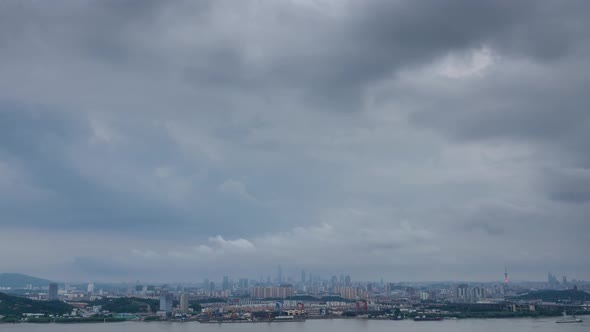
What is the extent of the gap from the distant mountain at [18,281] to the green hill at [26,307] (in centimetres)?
6226

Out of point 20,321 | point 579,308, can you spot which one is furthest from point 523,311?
point 20,321

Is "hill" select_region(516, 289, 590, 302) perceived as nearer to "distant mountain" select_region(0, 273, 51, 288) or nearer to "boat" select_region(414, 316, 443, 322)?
"boat" select_region(414, 316, 443, 322)

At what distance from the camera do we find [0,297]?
32.7m

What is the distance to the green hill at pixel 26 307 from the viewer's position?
29.7 metres

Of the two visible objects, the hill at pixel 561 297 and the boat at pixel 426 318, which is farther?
the hill at pixel 561 297

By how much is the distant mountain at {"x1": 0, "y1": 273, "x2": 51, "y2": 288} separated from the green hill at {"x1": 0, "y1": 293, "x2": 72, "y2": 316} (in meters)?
62.3

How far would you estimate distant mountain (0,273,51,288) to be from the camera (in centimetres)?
8940

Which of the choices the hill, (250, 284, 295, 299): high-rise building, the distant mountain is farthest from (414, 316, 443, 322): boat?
the distant mountain

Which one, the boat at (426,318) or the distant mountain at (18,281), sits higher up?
the distant mountain at (18,281)

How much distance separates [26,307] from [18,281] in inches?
2755

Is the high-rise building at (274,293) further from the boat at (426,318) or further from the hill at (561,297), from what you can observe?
the boat at (426,318)

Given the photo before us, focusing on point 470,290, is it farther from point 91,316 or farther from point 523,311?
point 91,316

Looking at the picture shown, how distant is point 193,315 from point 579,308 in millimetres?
22362

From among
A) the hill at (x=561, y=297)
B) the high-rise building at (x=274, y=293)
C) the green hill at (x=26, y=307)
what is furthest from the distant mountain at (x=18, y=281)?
the hill at (x=561, y=297)
